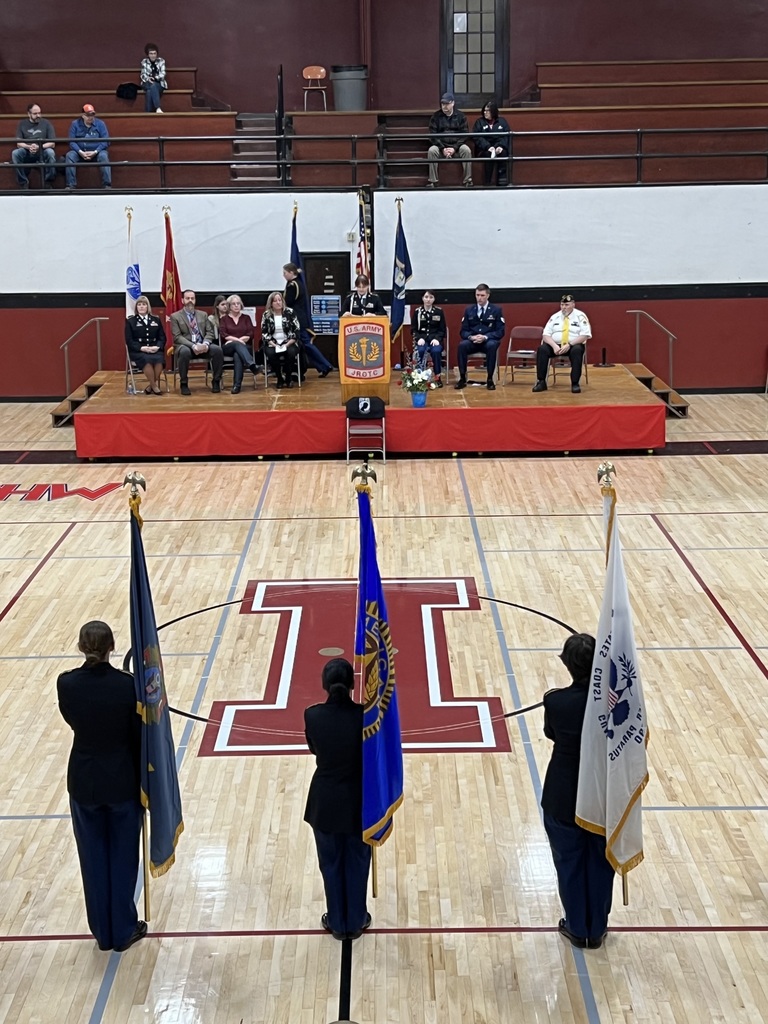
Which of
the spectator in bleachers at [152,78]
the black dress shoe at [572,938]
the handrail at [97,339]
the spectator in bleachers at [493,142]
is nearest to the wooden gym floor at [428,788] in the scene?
the black dress shoe at [572,938]

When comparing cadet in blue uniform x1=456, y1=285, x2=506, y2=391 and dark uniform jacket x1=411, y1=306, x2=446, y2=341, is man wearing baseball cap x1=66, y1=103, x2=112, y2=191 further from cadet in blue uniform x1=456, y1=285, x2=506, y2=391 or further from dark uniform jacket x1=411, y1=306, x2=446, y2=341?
cadet in blue uniform x1=456, y1=285, x2=506, y2=391

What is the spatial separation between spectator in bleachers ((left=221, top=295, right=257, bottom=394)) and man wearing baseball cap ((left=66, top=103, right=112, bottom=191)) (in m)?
3.43

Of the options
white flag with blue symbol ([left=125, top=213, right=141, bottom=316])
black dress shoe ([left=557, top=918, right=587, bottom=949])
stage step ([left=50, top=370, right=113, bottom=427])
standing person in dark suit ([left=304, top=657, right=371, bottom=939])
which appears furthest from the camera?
stage step ([left=50, top=370, right=113, bottom=427])

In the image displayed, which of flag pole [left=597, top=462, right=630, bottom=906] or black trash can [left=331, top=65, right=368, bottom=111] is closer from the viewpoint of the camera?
flag pole [left=597, top=462, right=630, bottom=906]

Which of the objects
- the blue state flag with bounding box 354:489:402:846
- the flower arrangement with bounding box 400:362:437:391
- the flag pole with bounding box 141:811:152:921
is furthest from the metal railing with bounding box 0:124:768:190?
the flag pole with bounding box 141:811:152:921

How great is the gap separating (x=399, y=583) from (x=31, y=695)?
11.4 ft

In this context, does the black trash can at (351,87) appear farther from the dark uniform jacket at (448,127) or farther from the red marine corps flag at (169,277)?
the red marine corps flag at (169,277)

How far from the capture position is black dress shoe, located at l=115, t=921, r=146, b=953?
5762 mm

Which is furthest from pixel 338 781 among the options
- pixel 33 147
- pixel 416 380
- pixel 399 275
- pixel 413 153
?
pixel 413 153

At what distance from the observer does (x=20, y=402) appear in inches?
752

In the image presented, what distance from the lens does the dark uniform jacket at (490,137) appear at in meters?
18.4

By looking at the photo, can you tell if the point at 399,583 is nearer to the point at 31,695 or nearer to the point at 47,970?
the point at 31,695

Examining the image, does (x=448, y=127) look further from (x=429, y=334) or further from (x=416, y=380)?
(x=416, y=380)

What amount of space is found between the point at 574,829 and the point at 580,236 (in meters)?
14.1
